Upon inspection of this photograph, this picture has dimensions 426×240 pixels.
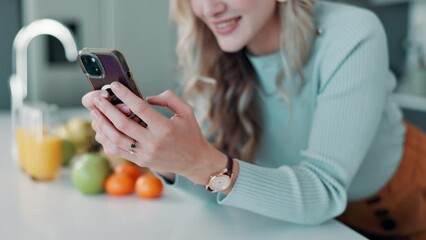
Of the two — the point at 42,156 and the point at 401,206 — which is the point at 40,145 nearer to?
the point at 42,156

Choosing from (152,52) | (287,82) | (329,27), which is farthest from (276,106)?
(152,52)

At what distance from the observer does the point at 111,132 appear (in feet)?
2.48

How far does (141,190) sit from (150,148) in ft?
1.13

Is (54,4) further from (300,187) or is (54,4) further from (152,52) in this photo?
(300,187)

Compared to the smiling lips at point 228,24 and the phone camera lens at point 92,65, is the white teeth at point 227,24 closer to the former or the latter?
the smiling lips at point 228,24

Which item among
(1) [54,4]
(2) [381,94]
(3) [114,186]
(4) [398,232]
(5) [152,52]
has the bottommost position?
(5) [152,52]

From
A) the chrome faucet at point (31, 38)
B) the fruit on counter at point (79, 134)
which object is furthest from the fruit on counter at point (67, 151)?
the chrome faucet at point (31, 38)

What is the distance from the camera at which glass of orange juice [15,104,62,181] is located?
1192 millimetres

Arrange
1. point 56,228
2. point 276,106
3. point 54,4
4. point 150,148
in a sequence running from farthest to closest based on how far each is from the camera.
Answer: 1. point 54,4
2. point 276,106
3. point 56,228
4. point 150,148

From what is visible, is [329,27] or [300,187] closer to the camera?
[300,187]

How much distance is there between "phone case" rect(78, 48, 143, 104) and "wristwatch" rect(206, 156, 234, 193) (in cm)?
18

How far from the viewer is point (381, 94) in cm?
98

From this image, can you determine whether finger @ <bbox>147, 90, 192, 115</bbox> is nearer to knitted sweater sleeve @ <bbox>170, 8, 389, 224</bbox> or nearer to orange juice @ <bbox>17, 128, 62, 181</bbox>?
knitted sweater sleeve @ <bbox>170, 8, 389, 224</bbox>

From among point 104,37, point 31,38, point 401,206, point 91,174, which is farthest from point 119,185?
point 104,37
